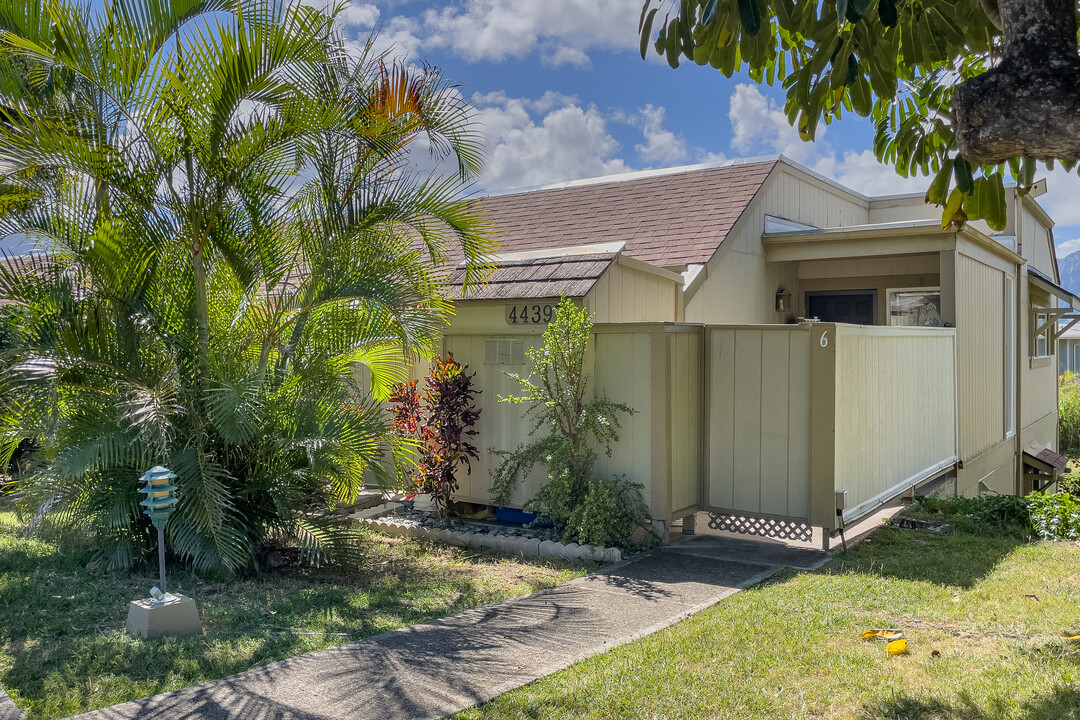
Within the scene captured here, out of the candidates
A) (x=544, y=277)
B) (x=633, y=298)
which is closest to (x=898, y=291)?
(x=633, y=298)

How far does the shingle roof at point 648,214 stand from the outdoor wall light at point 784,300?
6.00 feet

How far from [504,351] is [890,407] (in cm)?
405

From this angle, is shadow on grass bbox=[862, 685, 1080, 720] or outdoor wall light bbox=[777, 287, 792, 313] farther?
outdoor wall light bbox=[777, 287, 792, 313]

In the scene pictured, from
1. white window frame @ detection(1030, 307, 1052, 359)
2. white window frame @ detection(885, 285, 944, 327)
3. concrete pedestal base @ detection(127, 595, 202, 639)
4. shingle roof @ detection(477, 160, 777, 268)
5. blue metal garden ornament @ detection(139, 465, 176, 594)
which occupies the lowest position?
concrete pedestal base @ detection(127, 595, 202, 639)

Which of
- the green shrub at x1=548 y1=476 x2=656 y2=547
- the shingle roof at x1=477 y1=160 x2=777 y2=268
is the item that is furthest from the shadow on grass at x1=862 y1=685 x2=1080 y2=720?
the shingle roof at x1=477 y1=160 x2=777 y2=268

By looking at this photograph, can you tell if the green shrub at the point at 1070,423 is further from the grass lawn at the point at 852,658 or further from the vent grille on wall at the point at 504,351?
the vent grille on wall at the point at 504,351

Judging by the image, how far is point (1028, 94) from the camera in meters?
3.87

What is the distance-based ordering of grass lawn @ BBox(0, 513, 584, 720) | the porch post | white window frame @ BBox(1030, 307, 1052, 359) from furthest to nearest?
1. white window frame @ BBox(1030, 307, 1052, 359)
2. the porch post
3. grass lawn @ BBox(0, 513, 584, 720)

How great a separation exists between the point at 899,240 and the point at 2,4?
10.2 metres

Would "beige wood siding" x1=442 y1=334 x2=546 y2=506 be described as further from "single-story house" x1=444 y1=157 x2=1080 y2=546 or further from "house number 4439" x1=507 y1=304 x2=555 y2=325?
"house number 4439" x1=507 y1=304 x2=555 y2=325

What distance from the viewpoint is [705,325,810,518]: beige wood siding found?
755cm

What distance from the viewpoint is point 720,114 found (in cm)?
1612

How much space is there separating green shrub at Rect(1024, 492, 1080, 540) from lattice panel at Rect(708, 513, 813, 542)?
2432 mm

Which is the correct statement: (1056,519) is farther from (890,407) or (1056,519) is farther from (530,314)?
(530,314)
